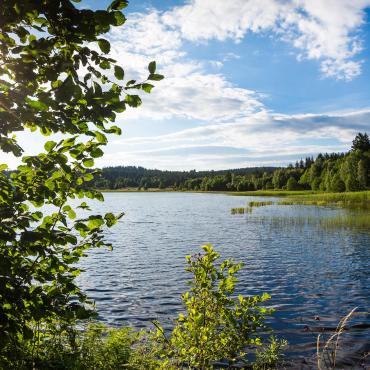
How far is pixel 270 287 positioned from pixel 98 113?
21.2 m

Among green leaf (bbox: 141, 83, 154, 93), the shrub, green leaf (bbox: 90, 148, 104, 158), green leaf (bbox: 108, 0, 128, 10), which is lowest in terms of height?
the shrub

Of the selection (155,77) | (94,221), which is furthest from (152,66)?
(94,221)

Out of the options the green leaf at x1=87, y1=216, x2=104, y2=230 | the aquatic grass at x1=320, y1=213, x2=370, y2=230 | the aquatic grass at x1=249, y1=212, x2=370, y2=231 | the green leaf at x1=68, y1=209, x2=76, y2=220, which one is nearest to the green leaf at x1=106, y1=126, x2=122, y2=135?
the green leaf at x1=87, y1=216, x2=104, y2=230

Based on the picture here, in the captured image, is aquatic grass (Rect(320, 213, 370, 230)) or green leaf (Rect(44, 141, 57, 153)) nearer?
green leaf (Rect(44, 141, 57, 153))

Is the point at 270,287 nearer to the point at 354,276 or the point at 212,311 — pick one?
the point at 354,276

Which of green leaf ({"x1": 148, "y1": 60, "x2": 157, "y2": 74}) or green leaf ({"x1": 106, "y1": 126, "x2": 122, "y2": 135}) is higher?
green leaf ({"x1": 148, "y1": 60, "x2": 157, "y2": 74})

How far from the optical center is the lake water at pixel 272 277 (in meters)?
17.0

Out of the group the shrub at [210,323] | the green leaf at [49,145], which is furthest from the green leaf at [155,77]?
the shrub at [210,323]

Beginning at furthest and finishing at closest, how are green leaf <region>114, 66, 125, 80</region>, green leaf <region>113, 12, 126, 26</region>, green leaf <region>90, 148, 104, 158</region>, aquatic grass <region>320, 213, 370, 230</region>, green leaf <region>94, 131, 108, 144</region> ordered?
aquatic grass <region>320, 213, 370, 230</region>
green leaf <region>90, 148, 104, 158</region>
green leaf <region>94, 131, 108, 144</region>
green leaf <region>114, 66, 125, 80</region>
green leaf <region>113, 12, 126, 26</region>

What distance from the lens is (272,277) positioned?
25594 millimetres

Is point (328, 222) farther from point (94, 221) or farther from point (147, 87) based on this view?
point (147, 87)

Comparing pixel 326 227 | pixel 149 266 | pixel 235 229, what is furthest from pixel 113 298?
pixel 326 227

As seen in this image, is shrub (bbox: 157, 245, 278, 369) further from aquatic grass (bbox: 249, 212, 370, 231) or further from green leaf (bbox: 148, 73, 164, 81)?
aquatic grass (bbox: 249, 212, 370, 231)

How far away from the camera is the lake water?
17.0 meters
